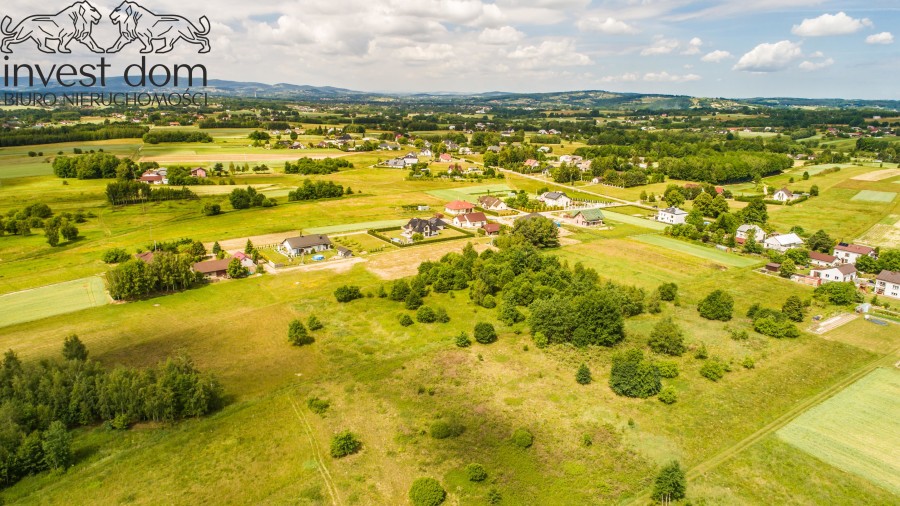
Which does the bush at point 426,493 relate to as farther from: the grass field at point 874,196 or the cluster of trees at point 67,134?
the cluster of trees at point 67,134

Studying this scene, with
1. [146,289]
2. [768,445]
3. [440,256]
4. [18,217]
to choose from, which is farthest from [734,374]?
[18,217]

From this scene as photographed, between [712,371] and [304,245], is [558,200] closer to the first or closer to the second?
[304,245]

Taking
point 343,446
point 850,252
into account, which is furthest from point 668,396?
point 850,252

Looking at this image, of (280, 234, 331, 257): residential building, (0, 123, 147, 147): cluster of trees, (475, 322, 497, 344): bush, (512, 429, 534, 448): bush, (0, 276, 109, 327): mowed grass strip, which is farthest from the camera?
(0, 123, 147, 147): cluster of trees

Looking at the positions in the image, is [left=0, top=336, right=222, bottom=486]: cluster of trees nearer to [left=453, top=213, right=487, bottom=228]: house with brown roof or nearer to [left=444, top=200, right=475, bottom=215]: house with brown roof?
[left=453, top=213, right=487, bottom=228]: house with brown roof

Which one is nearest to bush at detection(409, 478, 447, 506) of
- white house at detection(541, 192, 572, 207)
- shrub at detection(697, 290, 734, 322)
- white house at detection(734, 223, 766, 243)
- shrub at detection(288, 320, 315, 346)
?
shrub at detection(288, 320, 315, 346)
